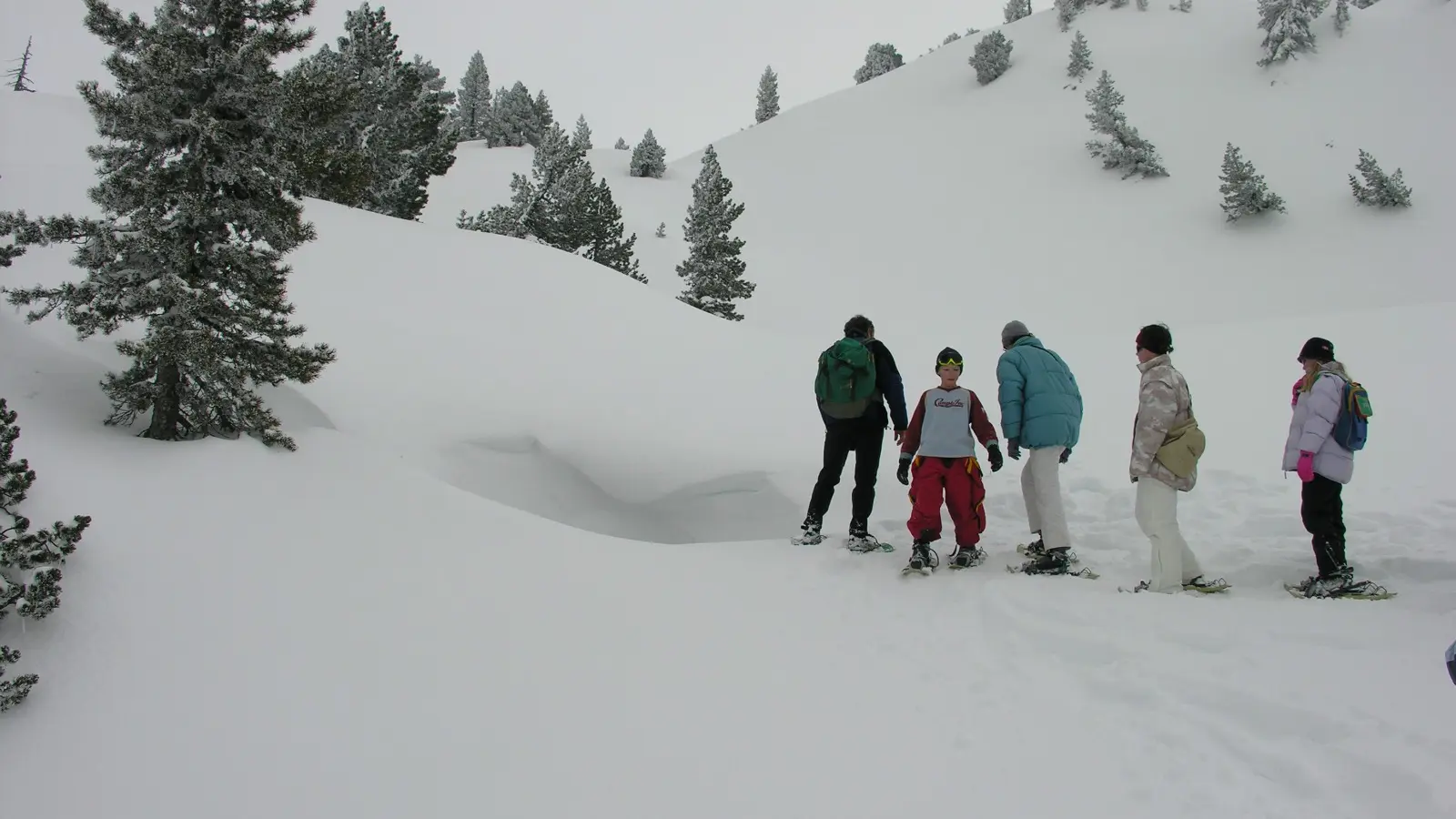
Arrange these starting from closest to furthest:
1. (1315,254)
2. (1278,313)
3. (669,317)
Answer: (669,317)
(1278,313)
(1315,254)

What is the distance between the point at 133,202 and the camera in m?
5.32

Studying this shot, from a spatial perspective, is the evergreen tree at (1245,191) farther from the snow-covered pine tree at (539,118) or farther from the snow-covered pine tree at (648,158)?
the snow-covered pine tree at (539,118)

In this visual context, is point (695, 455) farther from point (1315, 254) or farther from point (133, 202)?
point (1315, 254)

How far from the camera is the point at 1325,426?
523 centimetres

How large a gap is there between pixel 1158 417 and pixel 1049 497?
1052 millimetres

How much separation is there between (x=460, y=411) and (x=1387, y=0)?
55947 millimetres

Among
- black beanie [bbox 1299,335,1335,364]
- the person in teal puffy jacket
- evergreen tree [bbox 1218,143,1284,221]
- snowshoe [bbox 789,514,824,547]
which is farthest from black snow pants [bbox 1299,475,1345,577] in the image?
evergreen tree [bbox 1218,143,1284,221]

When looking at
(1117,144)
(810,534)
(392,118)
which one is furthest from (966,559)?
(1117,144)

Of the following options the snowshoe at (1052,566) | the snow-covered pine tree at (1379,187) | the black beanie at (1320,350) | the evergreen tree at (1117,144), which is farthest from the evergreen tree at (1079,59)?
the snowshoe at (1052,566)

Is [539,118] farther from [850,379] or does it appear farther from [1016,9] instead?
[850,379]

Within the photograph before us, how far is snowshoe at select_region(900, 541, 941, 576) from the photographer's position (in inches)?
→ 229

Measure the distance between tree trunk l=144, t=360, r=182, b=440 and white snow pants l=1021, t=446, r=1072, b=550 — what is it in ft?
23.1

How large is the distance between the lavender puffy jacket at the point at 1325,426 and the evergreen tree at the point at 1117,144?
110 ft

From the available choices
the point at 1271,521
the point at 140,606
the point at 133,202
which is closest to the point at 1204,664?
the point at 1271,521
